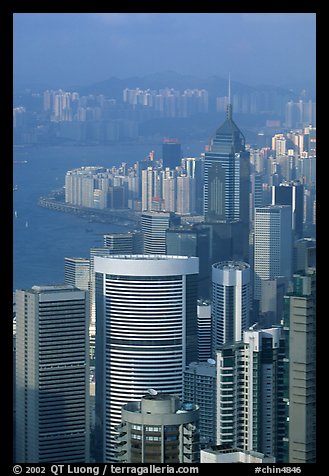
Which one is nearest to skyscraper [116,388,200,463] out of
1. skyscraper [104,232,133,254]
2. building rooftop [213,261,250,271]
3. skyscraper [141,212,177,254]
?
skyscraper [104,232,133,254]

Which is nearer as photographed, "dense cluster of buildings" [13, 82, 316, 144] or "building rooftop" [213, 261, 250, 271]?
"dense cluster of buildings" [13, 82, 316, 144]

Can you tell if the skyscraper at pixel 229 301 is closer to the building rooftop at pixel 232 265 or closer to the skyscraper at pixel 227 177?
the building rooftop at pixel 232 265

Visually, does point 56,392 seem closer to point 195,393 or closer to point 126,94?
point 195,393

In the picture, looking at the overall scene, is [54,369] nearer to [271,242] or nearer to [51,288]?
[51,288]

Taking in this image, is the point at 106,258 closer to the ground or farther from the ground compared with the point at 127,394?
farther from the ground

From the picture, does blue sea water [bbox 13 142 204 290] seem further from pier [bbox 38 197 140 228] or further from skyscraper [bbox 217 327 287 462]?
skyscraper [bbox 217 327 287 462]

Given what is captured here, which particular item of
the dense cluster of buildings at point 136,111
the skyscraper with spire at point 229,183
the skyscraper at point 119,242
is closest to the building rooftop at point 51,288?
the skyscraper at point 119,242

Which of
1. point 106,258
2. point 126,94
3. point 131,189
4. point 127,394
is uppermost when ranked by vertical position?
point 126,94
